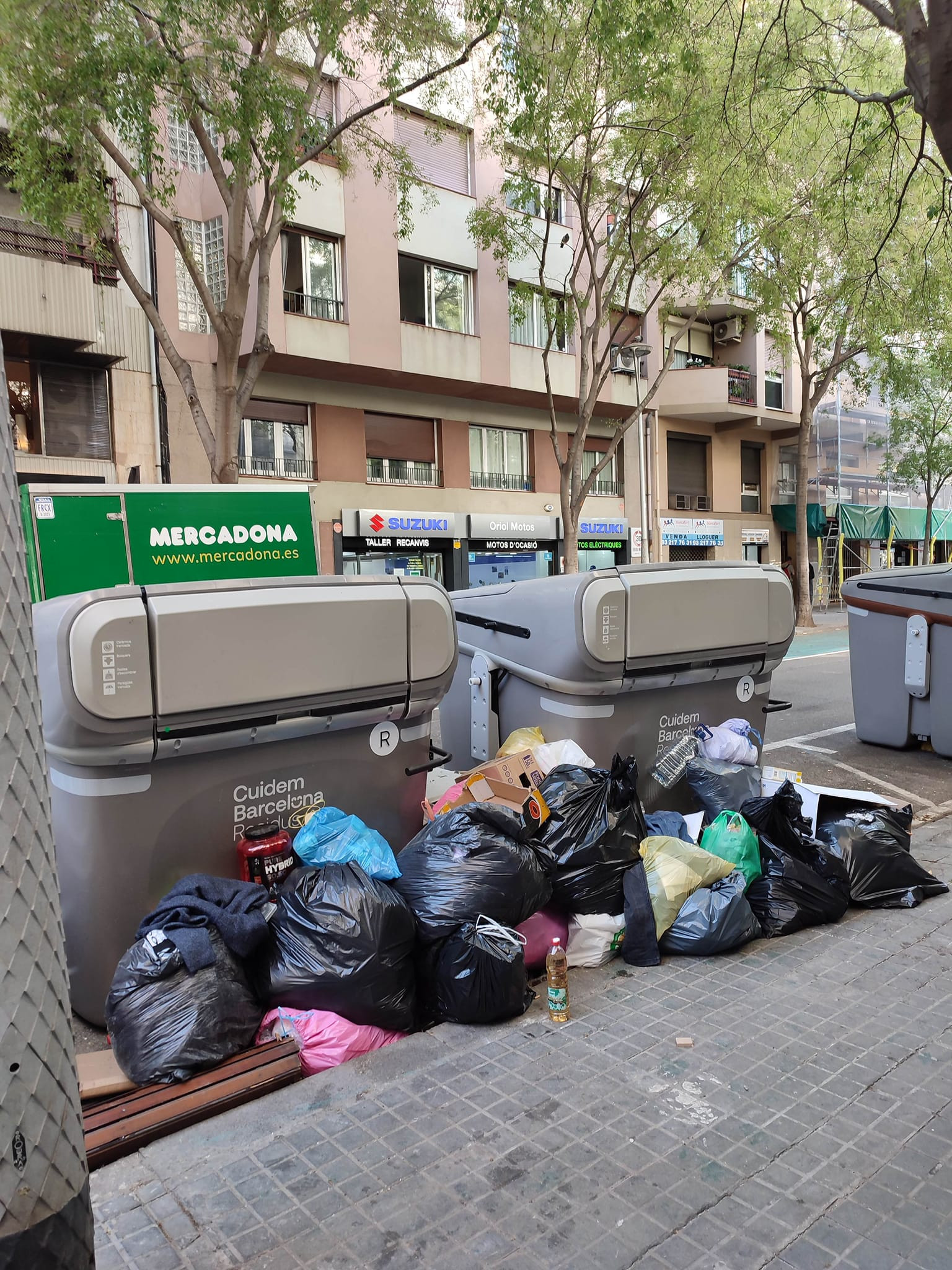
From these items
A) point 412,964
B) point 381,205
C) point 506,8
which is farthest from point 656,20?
point 381,205

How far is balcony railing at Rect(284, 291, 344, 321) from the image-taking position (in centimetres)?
1605

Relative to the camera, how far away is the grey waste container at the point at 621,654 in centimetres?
445

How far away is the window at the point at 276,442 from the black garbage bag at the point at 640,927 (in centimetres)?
1372

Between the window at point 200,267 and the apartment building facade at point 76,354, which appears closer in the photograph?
the apartment building facade at point 76,354

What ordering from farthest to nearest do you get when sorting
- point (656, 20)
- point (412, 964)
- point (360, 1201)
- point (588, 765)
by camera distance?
point (656, 20) → point (588, 765) → point (412, 964) → point (360, 1201)

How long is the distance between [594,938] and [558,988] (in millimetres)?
458

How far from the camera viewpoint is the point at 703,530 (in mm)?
25875

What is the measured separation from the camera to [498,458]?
20.6 metres

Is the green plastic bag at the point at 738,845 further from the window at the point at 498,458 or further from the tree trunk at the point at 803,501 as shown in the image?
the tree trunk at the point at 803,501

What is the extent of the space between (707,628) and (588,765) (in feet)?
3.67

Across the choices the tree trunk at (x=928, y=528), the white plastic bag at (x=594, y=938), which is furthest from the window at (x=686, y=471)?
the white plastic bag at (x=594, y=938)

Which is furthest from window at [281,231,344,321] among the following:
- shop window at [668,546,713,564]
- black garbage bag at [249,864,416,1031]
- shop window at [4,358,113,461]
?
black garbage bag at [249,864,416,1031]

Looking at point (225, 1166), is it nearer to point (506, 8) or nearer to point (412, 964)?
point (412, 964)

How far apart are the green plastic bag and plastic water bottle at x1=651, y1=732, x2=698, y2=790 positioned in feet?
2.61
